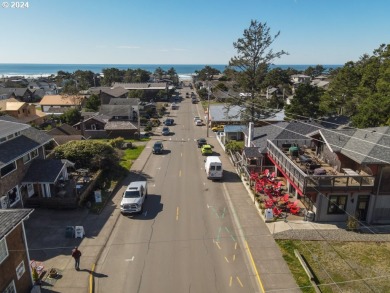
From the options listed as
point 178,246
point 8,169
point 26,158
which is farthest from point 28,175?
point 178,246

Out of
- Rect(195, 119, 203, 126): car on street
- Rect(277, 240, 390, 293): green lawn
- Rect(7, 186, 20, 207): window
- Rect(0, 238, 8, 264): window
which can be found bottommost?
Rect(195, 119, 203, 126): car on street

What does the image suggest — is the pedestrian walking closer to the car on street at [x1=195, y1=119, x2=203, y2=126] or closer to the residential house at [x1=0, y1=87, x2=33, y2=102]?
the car on street at [x1=195, y1=119, x2=203, y2=126]

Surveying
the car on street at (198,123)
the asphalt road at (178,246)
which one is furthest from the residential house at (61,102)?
the asphalt road at (178,246)

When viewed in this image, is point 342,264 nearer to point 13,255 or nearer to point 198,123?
point 13,255

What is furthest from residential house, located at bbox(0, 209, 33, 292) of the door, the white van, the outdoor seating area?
the door

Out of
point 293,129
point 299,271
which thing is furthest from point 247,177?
point 299,271

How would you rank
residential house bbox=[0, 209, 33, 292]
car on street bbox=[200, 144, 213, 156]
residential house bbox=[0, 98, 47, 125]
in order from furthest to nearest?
residential house bbox=[0, 98, 47, 125] < car on street bbox=[200, 144, 213, 156] < residential house bbox=[0, 209, 33, 292]

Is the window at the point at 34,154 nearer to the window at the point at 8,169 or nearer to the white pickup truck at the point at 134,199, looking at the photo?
the window at the point at 8,169
